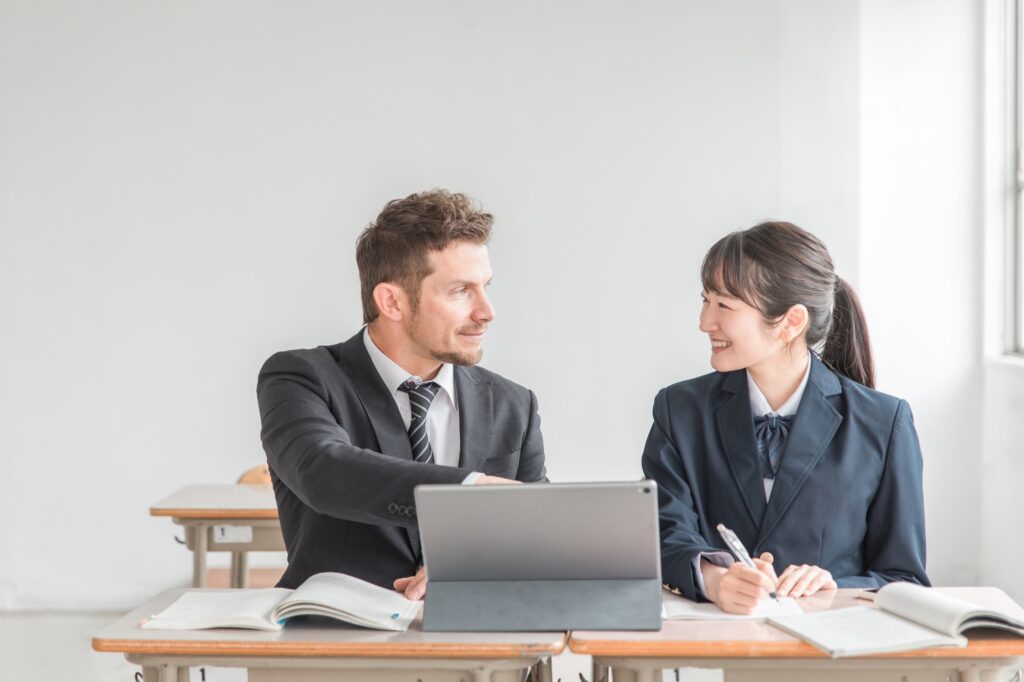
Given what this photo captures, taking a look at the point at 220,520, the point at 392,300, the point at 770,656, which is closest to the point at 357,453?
the point at 392,300

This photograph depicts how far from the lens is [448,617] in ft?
5.20

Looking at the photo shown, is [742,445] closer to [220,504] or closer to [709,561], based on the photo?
[709,561]

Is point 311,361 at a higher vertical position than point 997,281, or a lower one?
lower

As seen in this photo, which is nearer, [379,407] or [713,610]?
[713,610]

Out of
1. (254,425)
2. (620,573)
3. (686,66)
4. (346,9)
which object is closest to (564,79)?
(686,66)

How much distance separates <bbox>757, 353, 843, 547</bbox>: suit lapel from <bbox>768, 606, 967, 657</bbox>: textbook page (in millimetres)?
395

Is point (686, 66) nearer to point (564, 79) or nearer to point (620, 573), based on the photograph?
point (564, 79)

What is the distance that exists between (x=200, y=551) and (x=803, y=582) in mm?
2173

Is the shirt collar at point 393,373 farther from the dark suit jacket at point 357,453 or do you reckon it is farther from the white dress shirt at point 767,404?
the white dress shirt at point 767,404

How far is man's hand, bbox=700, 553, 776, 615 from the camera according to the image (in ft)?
5.51

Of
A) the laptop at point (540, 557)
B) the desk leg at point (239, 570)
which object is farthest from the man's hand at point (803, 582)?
the desk leg at point (239, 570)

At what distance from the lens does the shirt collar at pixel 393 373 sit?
2178 millimetres

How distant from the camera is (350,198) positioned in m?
4.96

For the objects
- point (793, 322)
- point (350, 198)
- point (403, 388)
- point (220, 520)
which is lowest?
point (220, 520)
